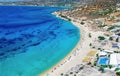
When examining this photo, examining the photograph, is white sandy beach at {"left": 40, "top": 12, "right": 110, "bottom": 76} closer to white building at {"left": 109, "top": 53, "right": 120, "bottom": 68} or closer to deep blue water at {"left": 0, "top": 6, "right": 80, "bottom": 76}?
deep blue water at {"left": 0, "top": 6, "right": 80, "bottom": 76}

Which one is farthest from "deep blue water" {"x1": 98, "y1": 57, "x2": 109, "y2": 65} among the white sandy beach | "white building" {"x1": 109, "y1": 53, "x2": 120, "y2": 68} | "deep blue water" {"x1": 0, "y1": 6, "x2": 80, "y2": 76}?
"deep blue water" {"x1": 0, "y1": 6, "x2": 80, "y2": 76}

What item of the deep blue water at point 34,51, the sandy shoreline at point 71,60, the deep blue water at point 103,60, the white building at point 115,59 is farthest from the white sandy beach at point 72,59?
the white building at point 115,59

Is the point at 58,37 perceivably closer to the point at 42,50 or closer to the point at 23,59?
Result: the point at 42,50

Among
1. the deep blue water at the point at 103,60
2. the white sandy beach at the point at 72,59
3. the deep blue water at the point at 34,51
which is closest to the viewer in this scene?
the white sandy beach at the point at 72,59

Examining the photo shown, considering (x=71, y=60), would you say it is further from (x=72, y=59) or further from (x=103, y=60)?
(x=103, y=60)

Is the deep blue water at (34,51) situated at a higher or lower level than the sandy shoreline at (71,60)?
lower

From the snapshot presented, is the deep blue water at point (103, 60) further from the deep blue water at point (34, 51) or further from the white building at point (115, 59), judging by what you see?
the deep blue water at point (34, 51)

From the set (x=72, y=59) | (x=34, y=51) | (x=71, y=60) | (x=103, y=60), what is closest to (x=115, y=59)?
(x=103, y=60)

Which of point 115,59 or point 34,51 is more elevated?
point 115,59

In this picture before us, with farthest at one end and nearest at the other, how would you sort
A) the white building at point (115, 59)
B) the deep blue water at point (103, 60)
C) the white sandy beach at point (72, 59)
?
the deep blue water at point (103, 60)
the white sandy beach at point (72, 59)
the white building at point (115, 59)

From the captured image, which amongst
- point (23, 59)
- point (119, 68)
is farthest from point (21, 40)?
point (119, 68)

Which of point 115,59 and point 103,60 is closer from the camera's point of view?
point 115,59

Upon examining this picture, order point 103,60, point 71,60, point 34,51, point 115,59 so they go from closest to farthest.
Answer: point 115,59, point 103,60, point 71,60, point 34,51
